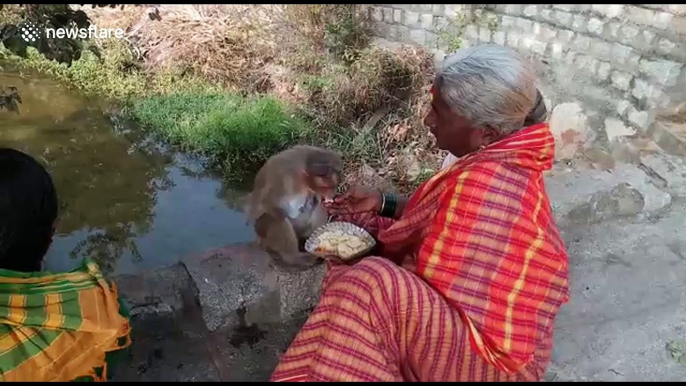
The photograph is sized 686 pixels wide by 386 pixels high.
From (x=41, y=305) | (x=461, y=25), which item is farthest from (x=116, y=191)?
(x=41, y=305)

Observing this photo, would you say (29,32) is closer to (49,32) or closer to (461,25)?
(49,32)

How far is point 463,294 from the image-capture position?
80.3 inches

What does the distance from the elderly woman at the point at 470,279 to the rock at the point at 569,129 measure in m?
2.86

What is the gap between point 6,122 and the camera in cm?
738

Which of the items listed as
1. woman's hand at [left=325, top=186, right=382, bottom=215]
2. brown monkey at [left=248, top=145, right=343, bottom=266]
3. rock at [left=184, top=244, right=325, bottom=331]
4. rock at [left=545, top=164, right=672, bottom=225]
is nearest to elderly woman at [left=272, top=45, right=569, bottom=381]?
woman's hand at [left=325, top=186, right=382, bottom=215]

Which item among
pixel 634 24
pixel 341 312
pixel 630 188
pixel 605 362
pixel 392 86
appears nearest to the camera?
pixel 341 312

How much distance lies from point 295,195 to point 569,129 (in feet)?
8.63

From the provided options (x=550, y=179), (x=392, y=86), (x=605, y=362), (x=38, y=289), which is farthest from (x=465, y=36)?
(x=38, y=289)

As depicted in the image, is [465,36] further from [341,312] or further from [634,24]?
[341,312]

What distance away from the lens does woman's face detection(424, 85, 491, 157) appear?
213 cm

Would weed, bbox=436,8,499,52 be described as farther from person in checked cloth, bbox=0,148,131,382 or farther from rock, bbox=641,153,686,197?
person in checked cloth, bbox=0,148,131,382

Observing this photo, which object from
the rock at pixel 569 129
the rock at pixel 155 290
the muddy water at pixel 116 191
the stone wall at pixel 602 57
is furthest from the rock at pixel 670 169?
the muddy water at pixel 116 191

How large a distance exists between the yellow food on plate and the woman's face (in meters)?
0.53

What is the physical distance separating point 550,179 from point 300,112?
157 inches
